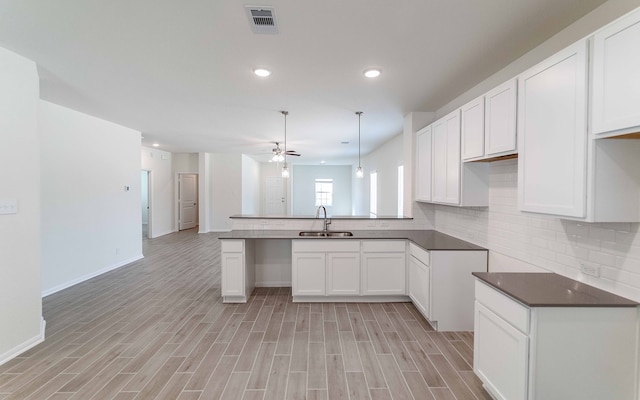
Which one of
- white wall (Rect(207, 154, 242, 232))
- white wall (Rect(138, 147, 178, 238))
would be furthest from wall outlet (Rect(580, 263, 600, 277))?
white wall (Rect(138, 147, 178, 238))

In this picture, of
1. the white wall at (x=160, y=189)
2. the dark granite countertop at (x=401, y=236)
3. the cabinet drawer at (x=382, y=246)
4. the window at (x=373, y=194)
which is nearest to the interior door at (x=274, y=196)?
the white wall at (x=160, y=189)

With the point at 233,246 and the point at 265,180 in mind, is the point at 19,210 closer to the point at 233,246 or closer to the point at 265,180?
the point at 233,246

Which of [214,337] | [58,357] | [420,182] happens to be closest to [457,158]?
[420,182]

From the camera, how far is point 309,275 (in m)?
3.64

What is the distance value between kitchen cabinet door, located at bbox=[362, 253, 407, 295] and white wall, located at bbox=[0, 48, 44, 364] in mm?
3481

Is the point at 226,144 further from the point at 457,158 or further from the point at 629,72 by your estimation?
the point at 629,72

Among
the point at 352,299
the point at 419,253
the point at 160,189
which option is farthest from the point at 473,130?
the point at 160,189

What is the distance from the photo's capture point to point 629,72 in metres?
1.33

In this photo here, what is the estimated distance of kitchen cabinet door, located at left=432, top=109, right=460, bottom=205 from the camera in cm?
301

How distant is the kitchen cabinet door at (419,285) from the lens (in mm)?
3011

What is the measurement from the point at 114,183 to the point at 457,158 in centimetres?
569

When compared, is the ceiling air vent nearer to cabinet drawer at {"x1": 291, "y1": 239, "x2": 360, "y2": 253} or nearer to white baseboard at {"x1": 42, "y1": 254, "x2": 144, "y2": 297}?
cabinet drawer at {"x1": 291, "y1": 239, "x2": 360, "y2": 253}

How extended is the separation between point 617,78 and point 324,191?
11.5 meters

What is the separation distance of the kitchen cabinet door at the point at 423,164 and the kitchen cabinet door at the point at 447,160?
0.15 meters
